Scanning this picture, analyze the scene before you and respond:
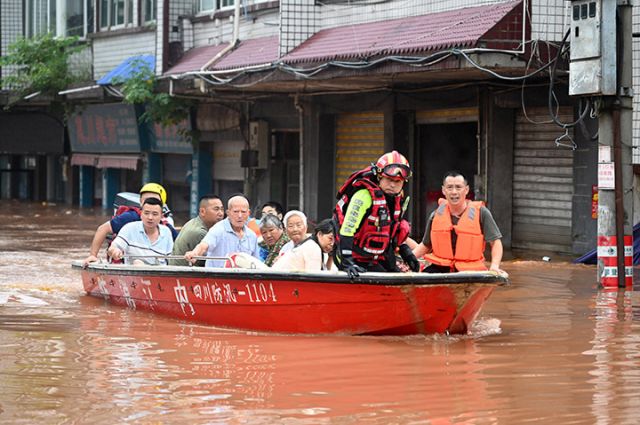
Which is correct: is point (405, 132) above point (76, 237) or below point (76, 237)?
above

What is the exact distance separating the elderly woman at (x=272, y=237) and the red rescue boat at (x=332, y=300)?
999mm

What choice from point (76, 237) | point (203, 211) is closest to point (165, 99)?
point (76, 237)

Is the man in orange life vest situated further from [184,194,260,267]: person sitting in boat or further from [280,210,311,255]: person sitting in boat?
[184,194,260,267]: person sitting in boat

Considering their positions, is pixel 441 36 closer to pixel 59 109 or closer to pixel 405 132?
pixel 405 132

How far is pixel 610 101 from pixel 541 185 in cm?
548

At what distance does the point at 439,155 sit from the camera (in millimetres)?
21781

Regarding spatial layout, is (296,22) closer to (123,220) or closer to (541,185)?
Result: (541,185)

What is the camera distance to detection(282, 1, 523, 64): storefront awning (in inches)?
655

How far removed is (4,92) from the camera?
33906 mm

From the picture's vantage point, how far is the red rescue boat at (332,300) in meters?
9.78

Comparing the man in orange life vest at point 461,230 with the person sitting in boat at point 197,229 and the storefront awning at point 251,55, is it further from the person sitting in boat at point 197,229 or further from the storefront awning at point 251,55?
the storefront awning at point 251,55

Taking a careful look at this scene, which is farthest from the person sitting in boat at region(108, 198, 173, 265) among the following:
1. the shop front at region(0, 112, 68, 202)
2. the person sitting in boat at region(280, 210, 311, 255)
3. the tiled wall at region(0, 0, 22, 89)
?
the tiled wall at region(0, 0, 22, 89)

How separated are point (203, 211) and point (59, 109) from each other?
22.3 meters

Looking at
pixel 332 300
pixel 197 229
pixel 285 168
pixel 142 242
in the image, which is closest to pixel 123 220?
pixel 142 242
